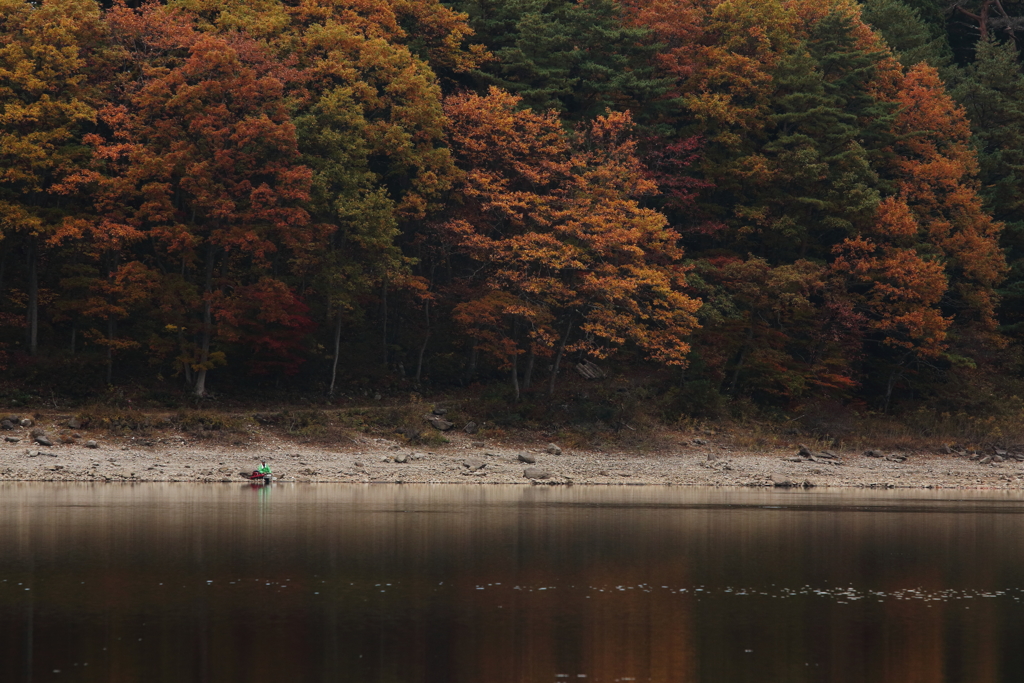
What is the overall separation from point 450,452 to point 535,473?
3.48 meters

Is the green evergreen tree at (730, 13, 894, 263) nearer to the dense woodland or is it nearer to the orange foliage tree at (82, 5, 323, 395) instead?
the dense woodland

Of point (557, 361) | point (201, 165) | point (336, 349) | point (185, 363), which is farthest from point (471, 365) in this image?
point (201, 165)

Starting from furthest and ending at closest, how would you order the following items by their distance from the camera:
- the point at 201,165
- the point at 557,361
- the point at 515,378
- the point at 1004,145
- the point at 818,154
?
the point at 1004,145, the point at 818,154, the point at 557,361, the point at 515,378, the point at 201,165

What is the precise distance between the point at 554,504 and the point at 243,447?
13.6 m

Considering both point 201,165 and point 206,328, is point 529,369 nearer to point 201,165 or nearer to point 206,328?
point 206,328

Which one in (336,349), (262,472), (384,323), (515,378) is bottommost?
(262,472)

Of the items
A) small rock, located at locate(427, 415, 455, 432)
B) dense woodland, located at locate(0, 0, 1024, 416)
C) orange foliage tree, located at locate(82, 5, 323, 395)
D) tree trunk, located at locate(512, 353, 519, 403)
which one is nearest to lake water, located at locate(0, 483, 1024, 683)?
small rock, located at locate(427, 415, 455, 432)

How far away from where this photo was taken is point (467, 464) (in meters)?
45.8

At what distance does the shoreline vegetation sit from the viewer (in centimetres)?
4253

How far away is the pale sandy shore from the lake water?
572cm

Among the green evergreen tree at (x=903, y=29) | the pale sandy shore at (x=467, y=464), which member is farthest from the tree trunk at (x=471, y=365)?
the green evergreen tree at (x=903, y=29)

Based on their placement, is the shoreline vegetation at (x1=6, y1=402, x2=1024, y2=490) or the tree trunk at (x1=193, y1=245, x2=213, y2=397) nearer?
the shoreline vegetation at (x1=6, y1=402, x2=1024, y2=490)

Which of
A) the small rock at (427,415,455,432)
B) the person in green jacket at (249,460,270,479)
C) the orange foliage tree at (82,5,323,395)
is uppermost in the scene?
the orange foliage tree at (82,5,323,395)

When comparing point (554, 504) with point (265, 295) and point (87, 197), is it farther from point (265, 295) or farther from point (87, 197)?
point (87, 197)
